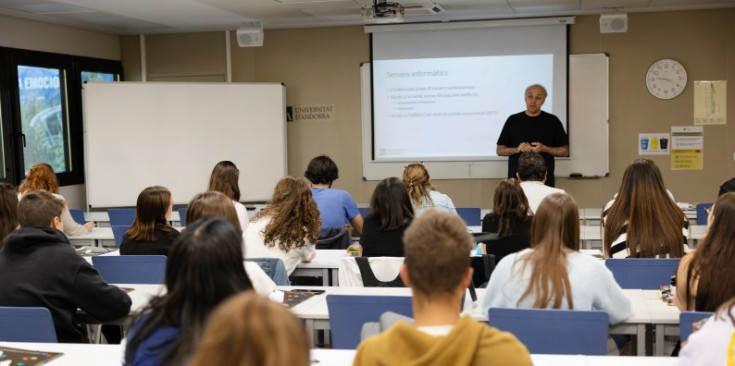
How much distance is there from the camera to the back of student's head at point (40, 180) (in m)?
6.43

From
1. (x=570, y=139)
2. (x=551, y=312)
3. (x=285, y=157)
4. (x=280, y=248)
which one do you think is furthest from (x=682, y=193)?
(x=551, y=312)

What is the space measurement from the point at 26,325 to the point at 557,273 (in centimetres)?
A: 198

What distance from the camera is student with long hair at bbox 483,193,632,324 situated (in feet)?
9.90

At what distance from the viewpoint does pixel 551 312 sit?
2.80 m

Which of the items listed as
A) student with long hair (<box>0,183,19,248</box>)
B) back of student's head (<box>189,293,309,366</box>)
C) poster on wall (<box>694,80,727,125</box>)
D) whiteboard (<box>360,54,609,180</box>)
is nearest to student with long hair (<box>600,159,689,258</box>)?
student with long hair (<box>0,183,19,248</box>)

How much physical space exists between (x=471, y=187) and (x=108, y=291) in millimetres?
6575

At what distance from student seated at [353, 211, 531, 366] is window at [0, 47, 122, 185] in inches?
296

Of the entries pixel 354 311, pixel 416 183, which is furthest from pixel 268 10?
pixel 354 311

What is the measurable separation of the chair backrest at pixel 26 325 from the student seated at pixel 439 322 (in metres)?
1.76

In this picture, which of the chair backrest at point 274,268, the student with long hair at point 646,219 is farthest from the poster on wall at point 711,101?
the chair backrest at point 274,268

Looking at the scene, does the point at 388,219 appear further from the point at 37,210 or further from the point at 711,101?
the point at 711,101

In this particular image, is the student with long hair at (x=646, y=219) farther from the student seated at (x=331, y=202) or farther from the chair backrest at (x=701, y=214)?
the chair backrest at (x=701, y=214)

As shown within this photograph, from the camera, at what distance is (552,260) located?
301 centimetres

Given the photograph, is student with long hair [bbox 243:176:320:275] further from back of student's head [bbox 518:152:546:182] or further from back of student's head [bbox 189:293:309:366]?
back of student's head [bbox 189:293:309:366]
